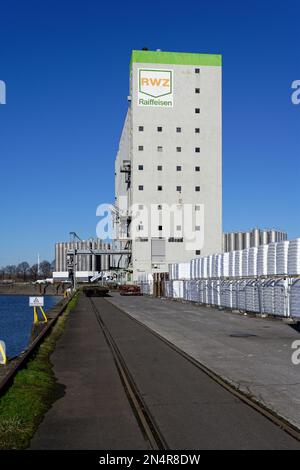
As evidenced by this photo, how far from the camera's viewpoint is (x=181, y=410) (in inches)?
348

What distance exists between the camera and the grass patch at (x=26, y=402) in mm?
7276

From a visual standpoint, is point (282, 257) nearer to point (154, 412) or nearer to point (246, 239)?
point (154, 412)

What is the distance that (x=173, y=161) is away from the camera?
107 metres

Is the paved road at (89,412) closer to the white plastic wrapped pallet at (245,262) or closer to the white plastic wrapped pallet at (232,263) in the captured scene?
the white plastic wrapped pallet at (245,262)

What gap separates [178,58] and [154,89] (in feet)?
25.9

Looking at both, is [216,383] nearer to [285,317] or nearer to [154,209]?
[285,317]

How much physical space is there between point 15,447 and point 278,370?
7.47 metres

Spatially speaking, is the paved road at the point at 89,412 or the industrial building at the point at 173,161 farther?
the industrial building at the point at 173,161

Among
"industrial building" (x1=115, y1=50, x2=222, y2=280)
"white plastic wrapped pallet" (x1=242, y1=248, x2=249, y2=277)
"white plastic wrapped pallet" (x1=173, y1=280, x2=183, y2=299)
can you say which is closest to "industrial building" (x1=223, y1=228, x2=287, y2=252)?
"industrial building" (x1=115, y1=50, x2=222, y2=280)

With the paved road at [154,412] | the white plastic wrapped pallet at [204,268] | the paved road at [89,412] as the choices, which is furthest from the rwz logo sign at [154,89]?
the paved road at [154,412]

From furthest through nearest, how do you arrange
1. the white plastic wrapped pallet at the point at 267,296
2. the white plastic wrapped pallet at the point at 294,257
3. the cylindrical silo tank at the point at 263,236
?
the cylindrical silo tank at the point at 263,236 < the white plastic wrapped pallet at the point at 267,296 < the white plastic wrapped pallet at the point at 294,257

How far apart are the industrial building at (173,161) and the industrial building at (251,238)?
30.7 m

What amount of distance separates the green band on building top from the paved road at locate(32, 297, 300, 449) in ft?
328

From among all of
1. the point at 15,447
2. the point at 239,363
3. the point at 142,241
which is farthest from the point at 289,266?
the point at 142,241
